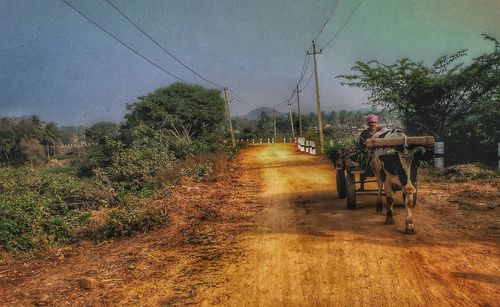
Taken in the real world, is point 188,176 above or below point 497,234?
above

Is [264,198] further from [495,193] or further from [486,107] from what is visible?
[486,107]

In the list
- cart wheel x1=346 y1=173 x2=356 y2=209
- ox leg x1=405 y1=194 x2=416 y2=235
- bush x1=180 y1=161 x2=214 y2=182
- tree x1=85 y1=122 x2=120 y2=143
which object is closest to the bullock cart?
cart wheel x1=346 y1=173 x2=356 y2=209

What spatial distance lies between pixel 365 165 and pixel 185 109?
4150cm

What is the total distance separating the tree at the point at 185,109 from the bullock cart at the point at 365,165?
1362 inches

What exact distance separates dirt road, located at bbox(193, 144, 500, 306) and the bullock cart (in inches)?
28.1

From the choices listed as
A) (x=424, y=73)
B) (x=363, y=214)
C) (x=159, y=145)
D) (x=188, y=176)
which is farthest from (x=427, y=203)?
(x=159, y=145)

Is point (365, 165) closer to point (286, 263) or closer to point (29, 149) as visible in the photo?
point (286, 263)

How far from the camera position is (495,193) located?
30.5 feet

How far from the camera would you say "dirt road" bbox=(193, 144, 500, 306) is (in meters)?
4.40

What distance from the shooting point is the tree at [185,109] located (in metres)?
45.5

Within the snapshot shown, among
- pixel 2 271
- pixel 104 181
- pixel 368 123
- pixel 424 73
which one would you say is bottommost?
pixel 2 271

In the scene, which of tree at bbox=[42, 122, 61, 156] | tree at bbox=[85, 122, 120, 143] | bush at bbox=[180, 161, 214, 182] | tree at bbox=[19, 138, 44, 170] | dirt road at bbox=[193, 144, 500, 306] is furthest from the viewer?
tree at bbox=[42, 122, 61, 156]

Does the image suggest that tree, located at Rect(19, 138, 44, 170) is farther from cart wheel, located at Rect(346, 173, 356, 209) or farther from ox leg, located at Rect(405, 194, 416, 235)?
ox leg, located at Rect(405, 194, 416, 235)

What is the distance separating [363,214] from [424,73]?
13.1 metres
